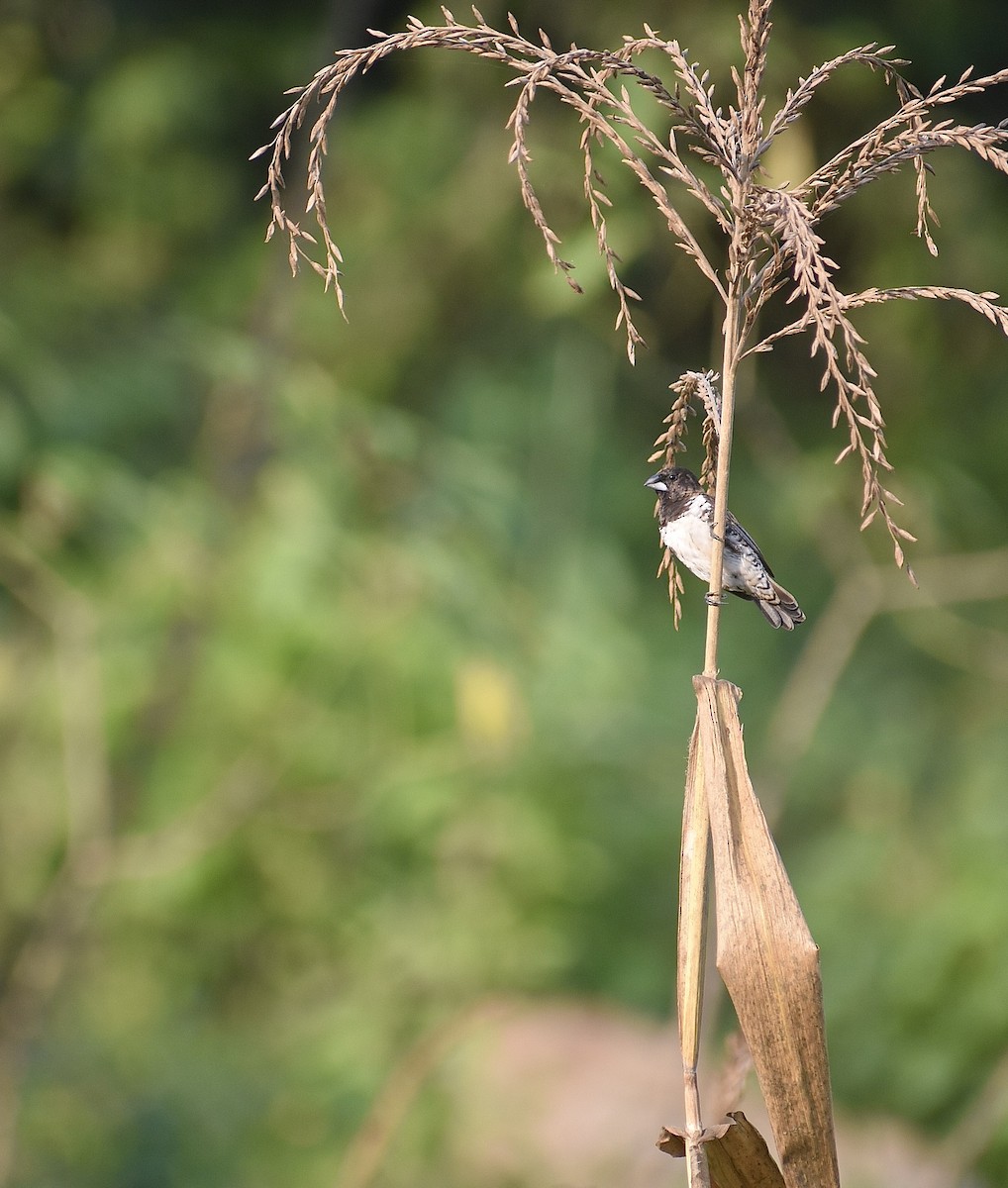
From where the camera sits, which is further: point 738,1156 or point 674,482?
point 674,482

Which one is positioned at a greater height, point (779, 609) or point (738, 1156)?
point (779, 609)

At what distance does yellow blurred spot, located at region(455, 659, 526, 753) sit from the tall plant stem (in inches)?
76.1

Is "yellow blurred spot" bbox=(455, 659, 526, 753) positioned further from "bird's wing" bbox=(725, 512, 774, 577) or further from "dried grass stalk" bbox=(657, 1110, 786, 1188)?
"dried grass stalk" bbox=(657, 1110, 786, 1188)

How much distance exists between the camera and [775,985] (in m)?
0.56

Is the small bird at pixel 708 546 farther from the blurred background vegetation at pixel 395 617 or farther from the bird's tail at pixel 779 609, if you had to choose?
the blurred background vegetation at pixel 395 617

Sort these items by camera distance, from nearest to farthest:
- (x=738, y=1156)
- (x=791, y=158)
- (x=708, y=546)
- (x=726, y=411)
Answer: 1. (x=726, y=411)
2. (x=738, y=1156)
3. (x=708, y=546)
4. (x=791, y=158)

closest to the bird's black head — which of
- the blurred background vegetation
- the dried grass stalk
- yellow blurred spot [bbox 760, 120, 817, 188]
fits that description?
the dried grass stalk

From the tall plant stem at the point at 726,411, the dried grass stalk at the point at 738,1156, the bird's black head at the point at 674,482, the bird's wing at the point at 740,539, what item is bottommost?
the dried grass stalk at the point at 738,1156

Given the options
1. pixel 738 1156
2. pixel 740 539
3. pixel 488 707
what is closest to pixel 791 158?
pixel 488 707

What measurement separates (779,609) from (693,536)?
0.32 feet

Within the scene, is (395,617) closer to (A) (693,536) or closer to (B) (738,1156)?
(A) (693,536)

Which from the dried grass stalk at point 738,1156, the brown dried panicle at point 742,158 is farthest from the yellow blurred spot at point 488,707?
the brown dried panicle at point 742,158

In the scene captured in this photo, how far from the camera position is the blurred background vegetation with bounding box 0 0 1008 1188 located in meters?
2.37

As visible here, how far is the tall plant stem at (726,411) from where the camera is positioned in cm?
50
